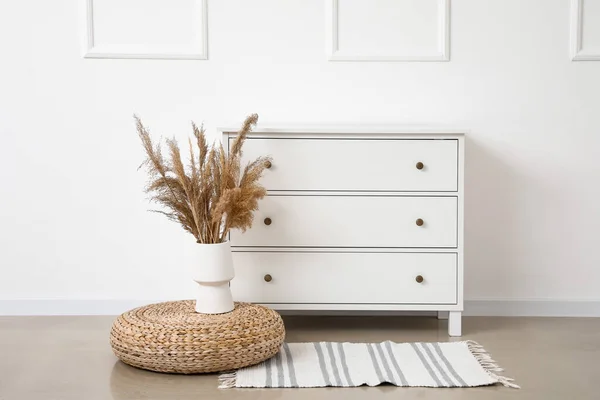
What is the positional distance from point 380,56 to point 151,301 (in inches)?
58.0

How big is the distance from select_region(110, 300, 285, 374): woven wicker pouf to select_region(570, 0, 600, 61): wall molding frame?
1775 millimetres

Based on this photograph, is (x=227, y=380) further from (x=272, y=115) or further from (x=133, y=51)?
(x=133, y=51)

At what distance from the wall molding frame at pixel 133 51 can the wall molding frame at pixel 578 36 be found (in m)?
1.58

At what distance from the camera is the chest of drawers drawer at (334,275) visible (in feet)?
8.51

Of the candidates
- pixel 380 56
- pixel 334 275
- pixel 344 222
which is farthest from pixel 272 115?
pixel 334 275

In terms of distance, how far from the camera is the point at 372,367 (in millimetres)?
2215

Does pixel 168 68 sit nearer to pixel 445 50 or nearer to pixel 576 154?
pixel 445 50

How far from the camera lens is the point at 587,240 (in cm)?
300

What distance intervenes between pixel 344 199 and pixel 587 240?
1.18m

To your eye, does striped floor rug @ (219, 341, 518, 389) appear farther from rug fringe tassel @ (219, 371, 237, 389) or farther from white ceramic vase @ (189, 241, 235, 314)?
→ white ceramic vase @ (189, 241, 235, 314)

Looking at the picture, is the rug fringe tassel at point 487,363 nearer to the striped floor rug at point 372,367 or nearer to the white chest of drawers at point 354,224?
the striped floor rug at point 372,367

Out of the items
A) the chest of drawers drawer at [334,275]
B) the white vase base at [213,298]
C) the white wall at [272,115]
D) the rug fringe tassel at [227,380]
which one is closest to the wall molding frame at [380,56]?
the white wall at [272,115]

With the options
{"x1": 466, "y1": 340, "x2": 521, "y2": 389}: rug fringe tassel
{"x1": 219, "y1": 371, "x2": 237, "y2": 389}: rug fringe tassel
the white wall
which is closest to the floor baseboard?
the white wall

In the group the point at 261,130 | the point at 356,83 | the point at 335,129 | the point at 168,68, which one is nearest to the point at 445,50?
the point at 356,83
